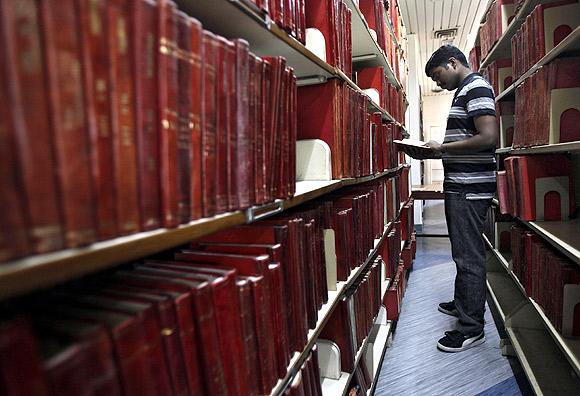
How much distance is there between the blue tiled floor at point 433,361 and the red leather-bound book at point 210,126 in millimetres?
1719

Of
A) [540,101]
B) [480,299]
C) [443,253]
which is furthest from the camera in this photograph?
[443,253]

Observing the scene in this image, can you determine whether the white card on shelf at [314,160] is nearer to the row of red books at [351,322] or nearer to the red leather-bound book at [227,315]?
the row of red books at [351,322]

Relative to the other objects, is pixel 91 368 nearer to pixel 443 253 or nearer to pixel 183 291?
pixel 183 291

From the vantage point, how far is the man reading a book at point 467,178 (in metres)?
2.07

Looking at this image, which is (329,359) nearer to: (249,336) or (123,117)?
(249,336)

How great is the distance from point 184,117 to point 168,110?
41 millimetres

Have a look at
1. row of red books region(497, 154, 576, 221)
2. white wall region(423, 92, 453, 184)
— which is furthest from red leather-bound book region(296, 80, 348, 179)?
white wall region(423, 92, 453, 184)

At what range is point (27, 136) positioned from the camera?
341 mm

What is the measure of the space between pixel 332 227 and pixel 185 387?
2.97ft

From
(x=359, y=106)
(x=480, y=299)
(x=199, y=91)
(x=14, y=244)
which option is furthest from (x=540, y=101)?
(x=14, y=244)

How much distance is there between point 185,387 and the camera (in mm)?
550

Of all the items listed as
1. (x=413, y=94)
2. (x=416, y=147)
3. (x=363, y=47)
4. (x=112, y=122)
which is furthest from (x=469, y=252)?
(x=413, y=94)

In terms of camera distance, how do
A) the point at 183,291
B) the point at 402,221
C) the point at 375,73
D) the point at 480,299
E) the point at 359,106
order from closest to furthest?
the point at 183,291 → the point at 359,106 → the point at 480,299 → the point at 375,73 → the point at 402,221

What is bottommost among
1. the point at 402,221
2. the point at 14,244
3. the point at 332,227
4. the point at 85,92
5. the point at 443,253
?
the point at 443,253
